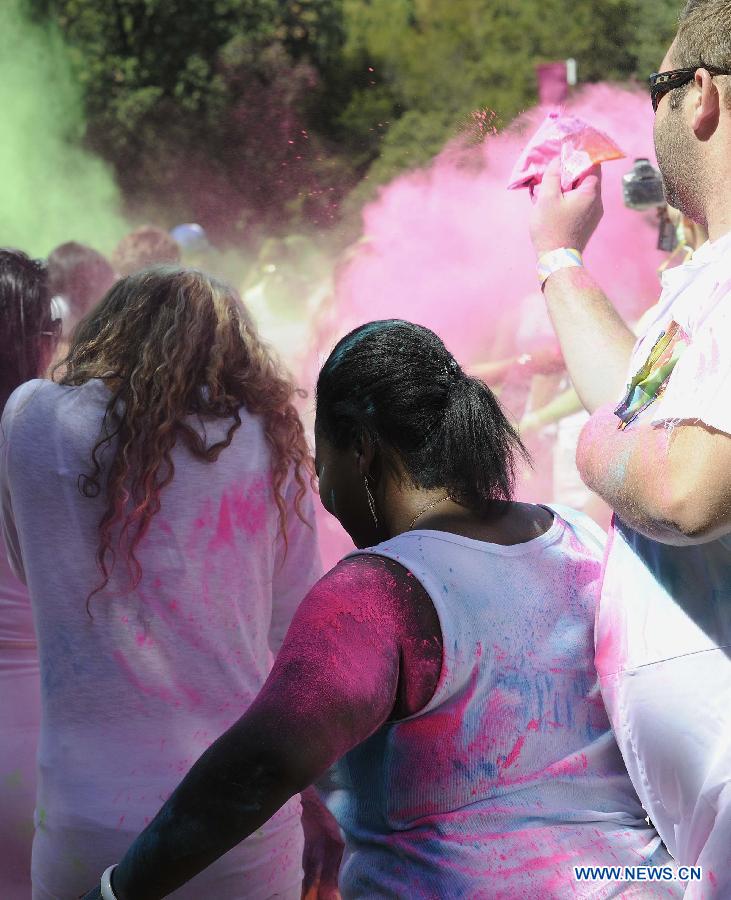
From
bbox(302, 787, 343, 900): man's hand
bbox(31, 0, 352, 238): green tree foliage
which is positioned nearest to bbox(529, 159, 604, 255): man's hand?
bbox(302, 787, 343, 900): man's hand

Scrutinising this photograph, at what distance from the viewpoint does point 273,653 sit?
2.14 metres

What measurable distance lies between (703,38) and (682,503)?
595 millimetres

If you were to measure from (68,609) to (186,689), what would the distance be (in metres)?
0.25

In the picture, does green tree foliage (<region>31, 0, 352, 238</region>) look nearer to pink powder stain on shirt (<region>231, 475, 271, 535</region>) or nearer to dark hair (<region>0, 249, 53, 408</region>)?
dark hair (<region>0, 249, 53, 408</region>)

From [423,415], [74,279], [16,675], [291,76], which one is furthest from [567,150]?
[291,76]

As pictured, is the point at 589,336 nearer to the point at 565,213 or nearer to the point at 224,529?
the point at 565,213

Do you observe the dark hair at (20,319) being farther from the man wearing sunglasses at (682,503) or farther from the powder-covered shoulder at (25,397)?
the man wearing sunglasses at (682,503)

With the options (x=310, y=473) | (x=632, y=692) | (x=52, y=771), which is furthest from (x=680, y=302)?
(x=52, y=771)

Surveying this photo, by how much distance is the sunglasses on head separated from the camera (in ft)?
4.18

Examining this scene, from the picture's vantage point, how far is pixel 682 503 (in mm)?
1080

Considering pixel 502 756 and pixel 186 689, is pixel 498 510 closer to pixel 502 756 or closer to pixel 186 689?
pixel 502 756

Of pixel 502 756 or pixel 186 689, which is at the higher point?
pixel 502 756

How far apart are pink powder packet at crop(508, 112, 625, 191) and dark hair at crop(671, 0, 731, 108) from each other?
18.5 inches

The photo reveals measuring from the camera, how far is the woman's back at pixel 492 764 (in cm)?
121
